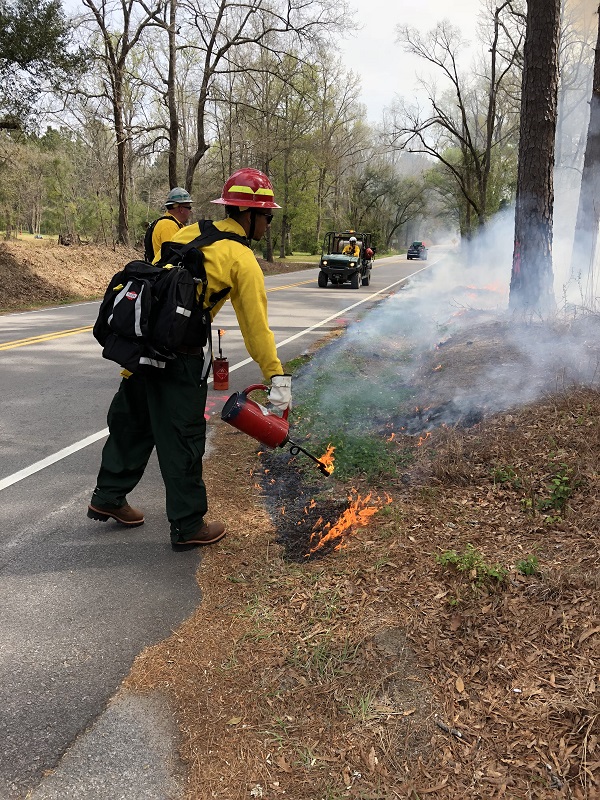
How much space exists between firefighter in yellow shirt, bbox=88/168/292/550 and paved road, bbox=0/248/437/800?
0.34 meters

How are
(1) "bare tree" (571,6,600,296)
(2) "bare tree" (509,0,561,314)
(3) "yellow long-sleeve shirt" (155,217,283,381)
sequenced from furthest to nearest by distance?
1. (1) "bare tree" (571,6,600,296)
2. (2) "bare tree" (509,0,561,314)
3. (3) "yellow long-sleeve shirt" (155,217,283,381)

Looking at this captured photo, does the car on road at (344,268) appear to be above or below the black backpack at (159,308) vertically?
above

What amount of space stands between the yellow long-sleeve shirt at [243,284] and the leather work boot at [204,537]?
3.37 ft

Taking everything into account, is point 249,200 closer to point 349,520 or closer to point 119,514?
point 349,520

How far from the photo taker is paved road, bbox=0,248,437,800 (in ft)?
6.81

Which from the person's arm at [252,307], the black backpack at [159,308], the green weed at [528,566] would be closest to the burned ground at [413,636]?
the green weed at [528,566]

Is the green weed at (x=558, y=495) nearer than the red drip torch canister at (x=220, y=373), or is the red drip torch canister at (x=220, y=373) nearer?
the green weed at (x=558, y=495)

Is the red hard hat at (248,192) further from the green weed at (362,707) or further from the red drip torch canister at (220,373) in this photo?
the red drip torch canister at (220,373)

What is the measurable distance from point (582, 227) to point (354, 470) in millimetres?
10728

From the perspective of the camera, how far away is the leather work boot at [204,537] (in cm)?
355

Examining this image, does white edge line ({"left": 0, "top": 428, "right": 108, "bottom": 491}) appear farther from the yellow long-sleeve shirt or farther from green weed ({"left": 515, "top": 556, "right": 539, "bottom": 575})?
green weed ({"left": 515, "top": 556, "right": 539, "bottom": 575})

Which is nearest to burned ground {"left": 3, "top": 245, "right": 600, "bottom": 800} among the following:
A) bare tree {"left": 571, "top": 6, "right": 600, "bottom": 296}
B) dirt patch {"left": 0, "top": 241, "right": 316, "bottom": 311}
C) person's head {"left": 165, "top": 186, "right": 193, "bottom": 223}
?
person's head {"left": 165, "top": 186, "right": 193, "bottom": 223}

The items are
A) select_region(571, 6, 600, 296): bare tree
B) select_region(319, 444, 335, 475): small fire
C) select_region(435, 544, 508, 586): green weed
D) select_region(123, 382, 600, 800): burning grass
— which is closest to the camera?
select_region(123, 382, 600, 800): burning grass

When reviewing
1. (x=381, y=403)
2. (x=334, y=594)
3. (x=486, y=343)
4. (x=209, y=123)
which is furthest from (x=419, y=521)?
(x=209, y=123)
